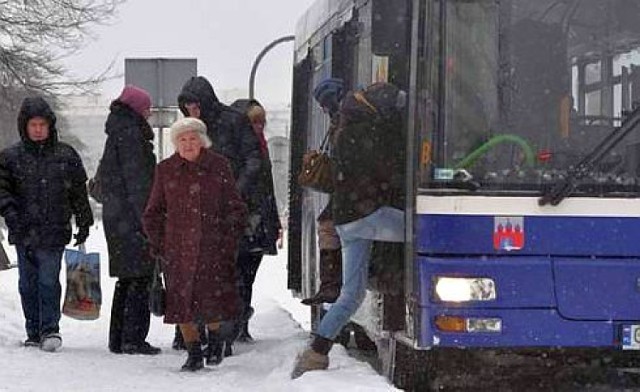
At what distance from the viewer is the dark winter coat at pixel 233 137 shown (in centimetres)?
875

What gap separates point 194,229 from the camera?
7695mm

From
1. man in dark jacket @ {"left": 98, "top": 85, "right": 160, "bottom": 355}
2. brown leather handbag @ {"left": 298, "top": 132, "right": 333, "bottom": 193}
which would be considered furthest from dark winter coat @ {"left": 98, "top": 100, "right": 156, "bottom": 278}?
brown leather handbag @ {"left": 298, "top": 132, "right": 333, "bottom": 193}

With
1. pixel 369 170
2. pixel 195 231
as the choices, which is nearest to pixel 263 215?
pixel 195 231

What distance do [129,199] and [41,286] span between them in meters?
0.94

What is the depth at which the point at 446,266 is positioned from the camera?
6.48m

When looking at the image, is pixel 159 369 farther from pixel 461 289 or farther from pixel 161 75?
pixel 161 75

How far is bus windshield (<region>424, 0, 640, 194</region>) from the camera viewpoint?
258 inches

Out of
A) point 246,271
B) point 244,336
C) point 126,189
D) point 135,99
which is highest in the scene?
point 135,99

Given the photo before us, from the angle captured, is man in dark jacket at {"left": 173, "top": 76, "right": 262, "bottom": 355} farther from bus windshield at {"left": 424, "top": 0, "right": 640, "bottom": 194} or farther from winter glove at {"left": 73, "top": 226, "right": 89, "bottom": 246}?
bus windshield at {"left": 424, "top": 0, "right": 640, "bottom": 194}

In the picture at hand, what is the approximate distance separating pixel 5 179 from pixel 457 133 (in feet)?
12.3

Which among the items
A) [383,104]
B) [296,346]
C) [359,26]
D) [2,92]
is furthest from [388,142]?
[2,92]

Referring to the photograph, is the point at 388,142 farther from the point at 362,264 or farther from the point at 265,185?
the point at 265,185

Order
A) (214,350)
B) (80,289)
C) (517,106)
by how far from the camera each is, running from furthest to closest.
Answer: (80,289), (214,350), (517,106)

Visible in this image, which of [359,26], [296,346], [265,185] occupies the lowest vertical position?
[296,346]
